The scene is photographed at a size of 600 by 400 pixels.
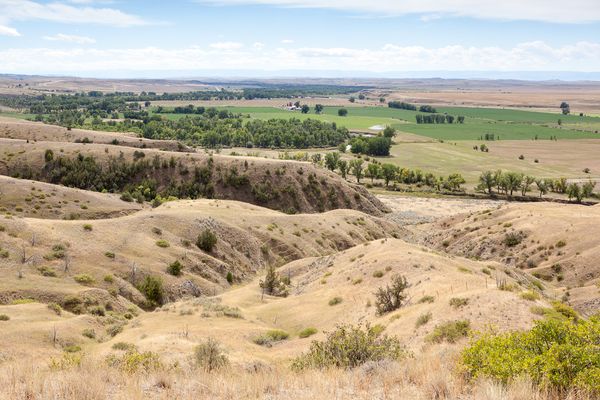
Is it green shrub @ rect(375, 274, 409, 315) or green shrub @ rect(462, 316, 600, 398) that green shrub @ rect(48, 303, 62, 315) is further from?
green shrub @ rect(462, 316, 600, 398)

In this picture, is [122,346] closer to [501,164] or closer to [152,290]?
[152,290]

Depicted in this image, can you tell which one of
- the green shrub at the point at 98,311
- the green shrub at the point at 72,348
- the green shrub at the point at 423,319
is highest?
the green shrub at the point at 423,319

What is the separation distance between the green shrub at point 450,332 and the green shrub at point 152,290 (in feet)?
99.3

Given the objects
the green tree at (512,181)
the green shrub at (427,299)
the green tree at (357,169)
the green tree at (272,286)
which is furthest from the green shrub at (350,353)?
the green tree at (357,169)

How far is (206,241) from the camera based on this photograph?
2426 inches

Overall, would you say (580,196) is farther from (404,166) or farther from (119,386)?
(119,386)

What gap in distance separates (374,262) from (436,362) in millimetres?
29091

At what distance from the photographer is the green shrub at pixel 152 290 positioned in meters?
46.3

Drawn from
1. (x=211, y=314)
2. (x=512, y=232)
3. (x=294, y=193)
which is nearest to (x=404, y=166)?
(x=294, y=193)

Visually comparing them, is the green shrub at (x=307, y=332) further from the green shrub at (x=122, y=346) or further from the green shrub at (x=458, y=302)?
the green shrub at (x=122, y=346)

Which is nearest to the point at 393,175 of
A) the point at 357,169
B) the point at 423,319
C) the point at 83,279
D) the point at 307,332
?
the point at 357,169

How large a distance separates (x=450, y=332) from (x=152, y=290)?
31.5 metres

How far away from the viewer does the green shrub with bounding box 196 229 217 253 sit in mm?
61625

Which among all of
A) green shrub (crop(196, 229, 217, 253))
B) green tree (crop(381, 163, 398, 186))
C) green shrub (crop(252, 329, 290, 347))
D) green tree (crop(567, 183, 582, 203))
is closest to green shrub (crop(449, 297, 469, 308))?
green shrub (crop(252, 329, 290, 347))
